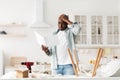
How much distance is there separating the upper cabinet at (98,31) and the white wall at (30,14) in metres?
0.15

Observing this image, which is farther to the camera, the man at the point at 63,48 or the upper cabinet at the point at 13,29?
the upper cabinet at the point at 13,29

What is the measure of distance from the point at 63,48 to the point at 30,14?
9.31 ft

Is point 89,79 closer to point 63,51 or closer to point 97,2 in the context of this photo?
point 63,51

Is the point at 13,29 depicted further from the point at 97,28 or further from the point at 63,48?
the point at 63,48

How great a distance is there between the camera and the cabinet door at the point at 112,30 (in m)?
5.69

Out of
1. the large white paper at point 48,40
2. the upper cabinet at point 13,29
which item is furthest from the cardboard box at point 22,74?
the upper cabinet at point 13,29

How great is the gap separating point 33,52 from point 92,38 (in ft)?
4.39

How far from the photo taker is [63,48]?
3.10 meters

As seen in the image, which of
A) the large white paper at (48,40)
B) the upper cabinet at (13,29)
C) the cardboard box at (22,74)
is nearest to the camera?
the cardboard box at (22,74)

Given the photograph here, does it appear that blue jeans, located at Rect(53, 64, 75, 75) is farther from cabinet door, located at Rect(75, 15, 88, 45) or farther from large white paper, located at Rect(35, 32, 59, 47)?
cabinet door, located at Rect(75, 15, 88, 45)

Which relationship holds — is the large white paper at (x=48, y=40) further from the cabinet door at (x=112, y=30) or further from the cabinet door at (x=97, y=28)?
the cabinet door at (x=112, y=30)

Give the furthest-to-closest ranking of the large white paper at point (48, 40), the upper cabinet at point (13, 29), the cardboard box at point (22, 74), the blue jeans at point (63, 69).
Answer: the upper cabinet at point (13, 29) → the blue jeans at point (63, 69) → the large white paper at point (48, 40) → the cardboard box at point (22, 74)

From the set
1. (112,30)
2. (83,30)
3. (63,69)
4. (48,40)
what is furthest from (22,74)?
(112,30)

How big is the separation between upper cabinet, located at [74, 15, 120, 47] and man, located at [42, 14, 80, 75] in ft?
8.23
